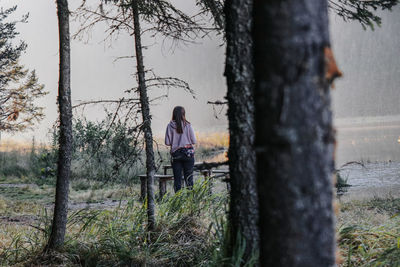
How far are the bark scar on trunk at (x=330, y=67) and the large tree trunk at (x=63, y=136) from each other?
3409mm

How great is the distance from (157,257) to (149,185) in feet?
3.72

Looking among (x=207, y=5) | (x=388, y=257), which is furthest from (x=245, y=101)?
(x=207, y=5)

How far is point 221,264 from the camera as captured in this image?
108 inches

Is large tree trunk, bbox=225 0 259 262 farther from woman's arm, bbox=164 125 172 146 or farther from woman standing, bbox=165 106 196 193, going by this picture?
woman's arm, bbox=164 125 172 146

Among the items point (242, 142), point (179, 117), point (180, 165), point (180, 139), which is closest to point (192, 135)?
point (180, 139)

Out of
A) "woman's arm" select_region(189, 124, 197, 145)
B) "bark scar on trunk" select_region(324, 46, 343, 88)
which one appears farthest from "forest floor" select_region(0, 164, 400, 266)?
"woman's arm" select_region(189, 124, 197, 145)

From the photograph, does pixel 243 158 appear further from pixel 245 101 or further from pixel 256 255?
pixel 256 255

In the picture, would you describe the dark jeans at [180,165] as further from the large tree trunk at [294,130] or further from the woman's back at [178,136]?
the large tree trunk at [294,130]

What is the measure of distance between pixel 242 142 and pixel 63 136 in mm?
2484

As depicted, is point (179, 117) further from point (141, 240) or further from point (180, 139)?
point (141, 240)

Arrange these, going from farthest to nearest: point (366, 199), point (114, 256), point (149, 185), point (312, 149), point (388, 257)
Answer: point (366, 199) < point (149, 185) < point (114, 256) < point (388, 257) < point (312, 149)

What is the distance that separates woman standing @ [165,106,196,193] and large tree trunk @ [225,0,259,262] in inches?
174

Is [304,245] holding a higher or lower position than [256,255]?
higher

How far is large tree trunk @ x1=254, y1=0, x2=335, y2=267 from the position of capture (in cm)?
159
